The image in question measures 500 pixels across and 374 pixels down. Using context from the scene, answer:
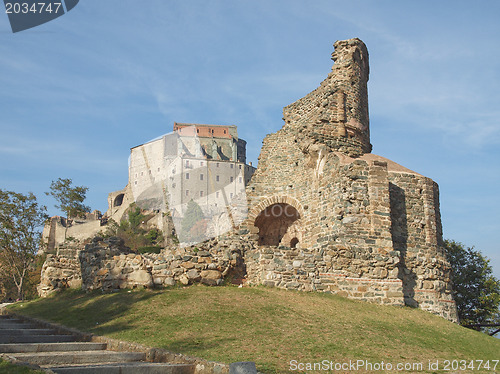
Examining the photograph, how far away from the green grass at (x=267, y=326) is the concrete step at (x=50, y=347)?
0.48 m

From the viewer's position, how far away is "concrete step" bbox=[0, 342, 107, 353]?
27.3ft

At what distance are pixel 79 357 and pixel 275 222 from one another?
45.5 ft

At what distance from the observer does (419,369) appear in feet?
26.0

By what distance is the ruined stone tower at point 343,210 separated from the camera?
48.5 ft

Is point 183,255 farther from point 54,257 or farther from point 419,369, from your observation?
point 419,369

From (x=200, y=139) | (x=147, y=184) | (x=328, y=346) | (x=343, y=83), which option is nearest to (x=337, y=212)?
(x=343, y=83)

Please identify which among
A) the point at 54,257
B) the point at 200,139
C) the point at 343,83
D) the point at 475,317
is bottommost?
the point at 475,317

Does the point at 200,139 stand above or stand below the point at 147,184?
above

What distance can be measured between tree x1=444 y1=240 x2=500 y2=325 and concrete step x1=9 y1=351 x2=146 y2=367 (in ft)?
61.1

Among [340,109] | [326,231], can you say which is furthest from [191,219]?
[326,231]

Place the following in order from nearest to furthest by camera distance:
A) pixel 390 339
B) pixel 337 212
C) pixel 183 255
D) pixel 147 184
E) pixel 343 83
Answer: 1. pixel 390 339
2. pixel 183 255
3. pixel 337 212
4. pixel 343 83
5. pixel 147 184

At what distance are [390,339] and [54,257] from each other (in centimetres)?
1320

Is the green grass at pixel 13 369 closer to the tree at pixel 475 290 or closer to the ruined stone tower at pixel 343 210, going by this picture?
the ruined stone tower at pixel 343 210

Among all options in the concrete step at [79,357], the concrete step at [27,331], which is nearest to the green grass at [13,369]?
the concrete step at [79,357]
